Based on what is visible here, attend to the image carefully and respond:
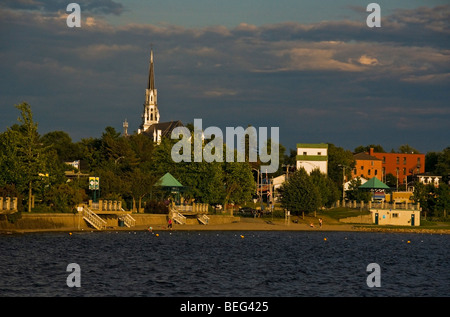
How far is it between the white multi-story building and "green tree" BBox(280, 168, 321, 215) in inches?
2000

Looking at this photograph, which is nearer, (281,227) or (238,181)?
(281,227)

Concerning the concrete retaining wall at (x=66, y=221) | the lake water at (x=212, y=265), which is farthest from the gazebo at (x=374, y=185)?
the concrete retaining wall at (x=66, y=221)

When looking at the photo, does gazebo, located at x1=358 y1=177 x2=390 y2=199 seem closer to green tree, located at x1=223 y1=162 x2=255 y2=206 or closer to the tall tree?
green tree, located at x1=223 y1=162 x2=255 y2=206

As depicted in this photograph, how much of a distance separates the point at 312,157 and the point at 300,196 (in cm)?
5860

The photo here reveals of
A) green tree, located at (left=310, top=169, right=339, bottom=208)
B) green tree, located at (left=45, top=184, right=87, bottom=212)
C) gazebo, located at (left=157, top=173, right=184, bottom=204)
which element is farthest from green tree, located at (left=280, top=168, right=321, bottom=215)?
green tree, located at (left=45, top=184, right=87, bottom=212)

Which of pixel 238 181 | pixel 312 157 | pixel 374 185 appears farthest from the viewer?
pixel 312 157

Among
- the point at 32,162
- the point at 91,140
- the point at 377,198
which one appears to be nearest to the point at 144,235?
the point at 32,162

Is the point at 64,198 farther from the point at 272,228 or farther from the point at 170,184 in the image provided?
the point at 272,228

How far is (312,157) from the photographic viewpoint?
7160 inches

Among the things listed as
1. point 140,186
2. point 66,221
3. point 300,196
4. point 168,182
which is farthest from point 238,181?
point 66,221

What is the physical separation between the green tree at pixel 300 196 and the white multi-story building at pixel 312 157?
50.8 meters

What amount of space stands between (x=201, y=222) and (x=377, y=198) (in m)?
44.4

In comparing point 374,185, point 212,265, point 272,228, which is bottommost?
point 212,265

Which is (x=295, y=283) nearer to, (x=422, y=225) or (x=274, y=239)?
(x=274, y=239)
